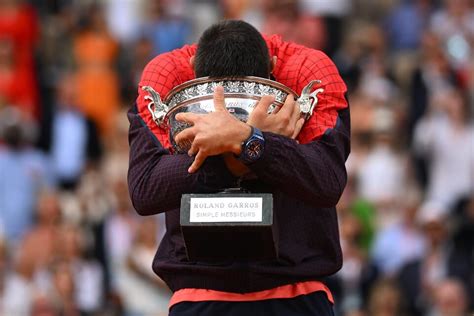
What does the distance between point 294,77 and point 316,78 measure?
0.08m

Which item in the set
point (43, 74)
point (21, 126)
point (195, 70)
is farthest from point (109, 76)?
point (195, 70)

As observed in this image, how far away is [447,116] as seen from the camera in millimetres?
11758

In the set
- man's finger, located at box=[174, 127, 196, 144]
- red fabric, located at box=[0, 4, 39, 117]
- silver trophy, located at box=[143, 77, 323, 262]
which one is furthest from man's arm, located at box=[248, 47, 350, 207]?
red fabric, located at box=[0, 4, 39, 117]

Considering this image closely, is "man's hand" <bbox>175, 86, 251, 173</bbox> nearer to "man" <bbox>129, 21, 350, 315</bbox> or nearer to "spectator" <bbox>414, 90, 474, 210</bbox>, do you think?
"man" <bbox>129, 21, 350, 315</bbox>

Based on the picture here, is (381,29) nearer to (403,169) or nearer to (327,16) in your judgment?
(327,16)

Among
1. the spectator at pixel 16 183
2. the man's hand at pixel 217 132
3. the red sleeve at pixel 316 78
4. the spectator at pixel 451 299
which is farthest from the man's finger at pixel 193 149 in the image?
the spectator at pixel 16 183

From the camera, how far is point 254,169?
483 cm

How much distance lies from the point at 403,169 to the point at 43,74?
437 centimetres

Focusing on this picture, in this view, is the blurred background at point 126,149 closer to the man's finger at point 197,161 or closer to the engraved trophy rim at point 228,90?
the engraved trophy rim at point 228,90

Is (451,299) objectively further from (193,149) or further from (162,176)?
(193,149)

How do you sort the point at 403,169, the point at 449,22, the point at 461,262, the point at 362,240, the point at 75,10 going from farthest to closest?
the point at 75,10
the point at 449,22
the point at 403,169
the point at 362,240
the point at 461,262

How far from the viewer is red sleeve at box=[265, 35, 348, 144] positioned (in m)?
5.16

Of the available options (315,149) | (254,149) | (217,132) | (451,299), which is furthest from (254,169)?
(451,299)

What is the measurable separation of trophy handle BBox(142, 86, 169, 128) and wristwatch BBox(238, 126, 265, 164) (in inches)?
18.5
